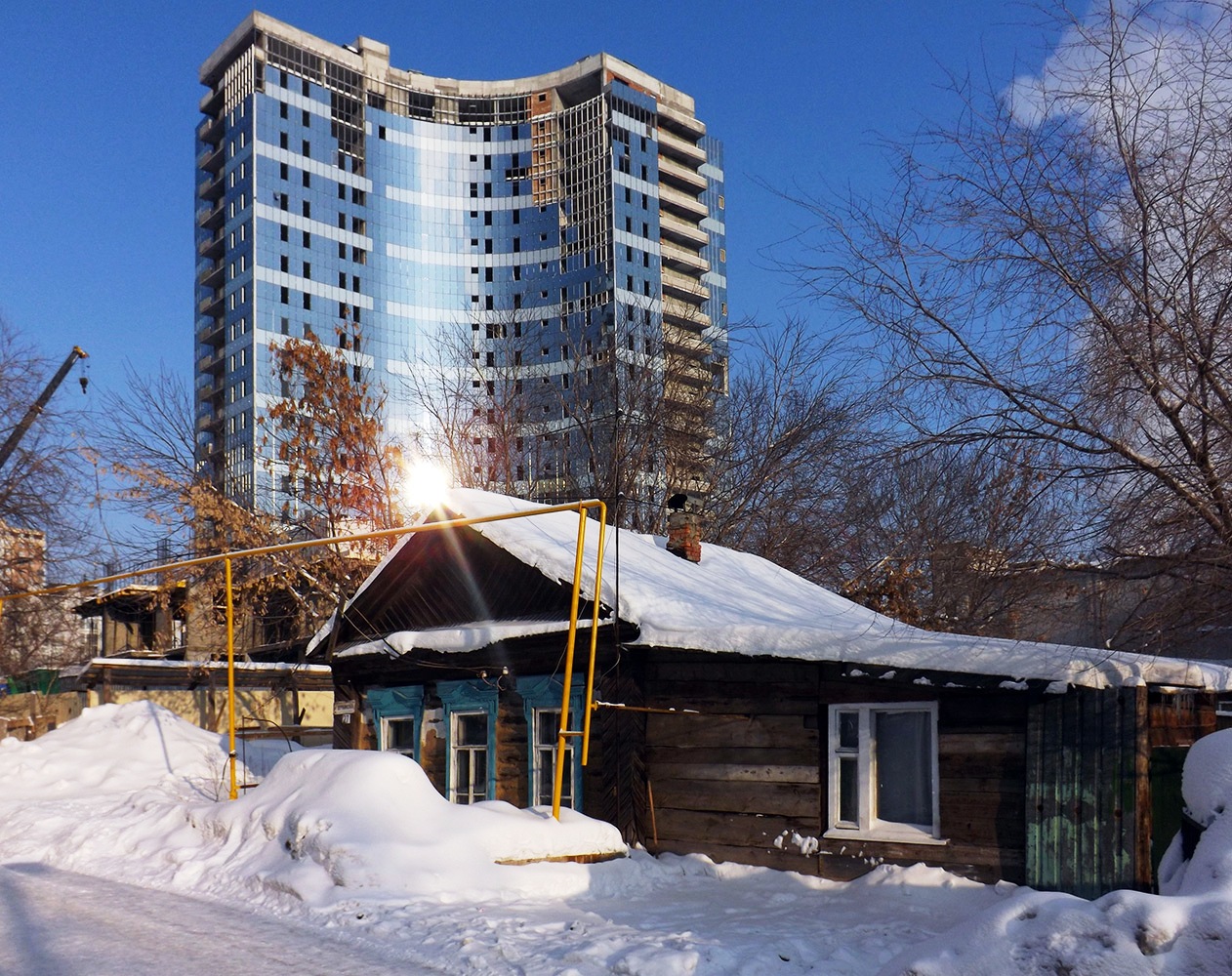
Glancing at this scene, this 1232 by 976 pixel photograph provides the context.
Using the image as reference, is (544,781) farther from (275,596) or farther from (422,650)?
(275,596)

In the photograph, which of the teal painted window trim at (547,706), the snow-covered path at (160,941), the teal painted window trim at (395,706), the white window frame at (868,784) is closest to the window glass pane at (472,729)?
the teal painted window trim at (395,706)

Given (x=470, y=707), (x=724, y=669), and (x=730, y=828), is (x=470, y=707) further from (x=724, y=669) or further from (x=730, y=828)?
(x=730, y=828)

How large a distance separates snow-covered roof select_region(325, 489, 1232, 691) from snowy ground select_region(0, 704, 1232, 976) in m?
2.28

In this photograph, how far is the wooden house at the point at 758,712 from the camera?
36.2ft

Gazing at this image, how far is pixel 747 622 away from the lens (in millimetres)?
13602

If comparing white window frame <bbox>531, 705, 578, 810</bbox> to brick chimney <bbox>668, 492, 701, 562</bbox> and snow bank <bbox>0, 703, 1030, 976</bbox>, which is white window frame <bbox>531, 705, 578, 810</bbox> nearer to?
snow bank <bbox>0, 703, 1030, 976</bbox>

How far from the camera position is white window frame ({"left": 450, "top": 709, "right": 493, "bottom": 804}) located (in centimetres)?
1590

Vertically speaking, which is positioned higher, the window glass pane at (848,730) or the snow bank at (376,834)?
the window glass pane at (848,730)

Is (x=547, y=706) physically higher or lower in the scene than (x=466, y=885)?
higher

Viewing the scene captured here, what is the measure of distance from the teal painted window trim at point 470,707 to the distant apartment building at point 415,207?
5937 centimetres

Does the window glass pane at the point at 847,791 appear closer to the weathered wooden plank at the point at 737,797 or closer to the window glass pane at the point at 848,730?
the window glass pane at the point at 848,730

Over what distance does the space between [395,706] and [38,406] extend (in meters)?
15.4

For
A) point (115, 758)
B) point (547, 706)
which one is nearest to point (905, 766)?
point (547, 706)

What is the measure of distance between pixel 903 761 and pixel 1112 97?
7031 millimetres
